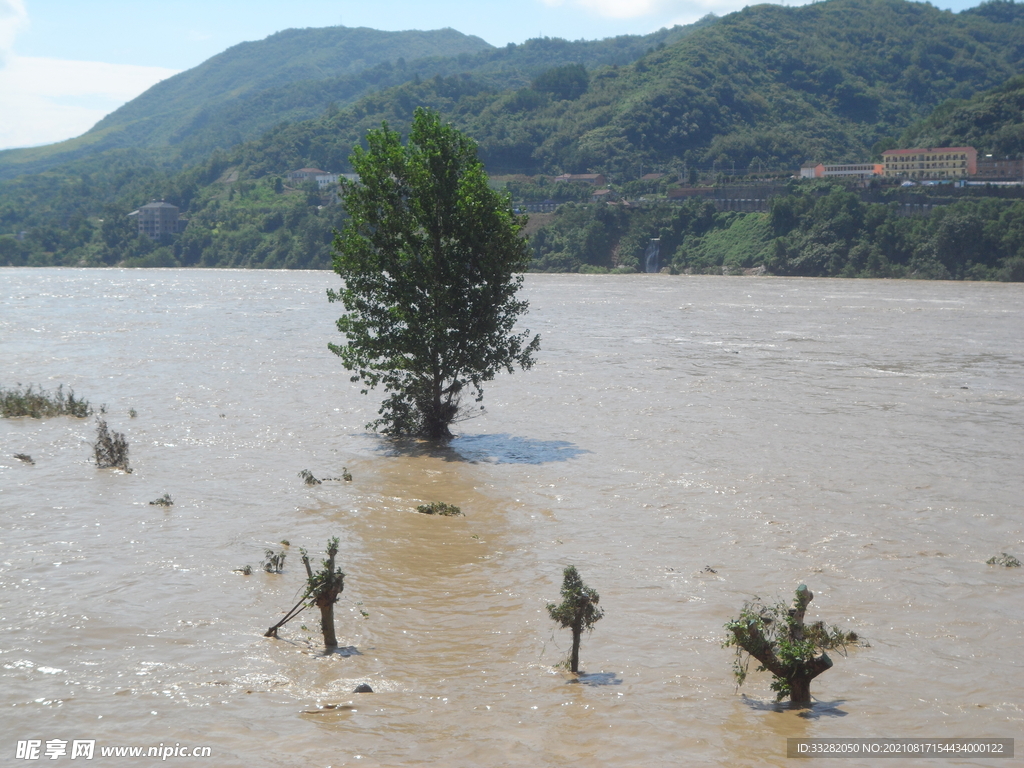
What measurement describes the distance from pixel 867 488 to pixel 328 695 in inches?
497

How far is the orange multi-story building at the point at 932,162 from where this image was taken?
13750 cm

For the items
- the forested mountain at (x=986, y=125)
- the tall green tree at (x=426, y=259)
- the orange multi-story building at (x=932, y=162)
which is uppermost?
the forested mountain at (x=986, y=125)

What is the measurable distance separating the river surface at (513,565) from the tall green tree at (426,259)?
2.12 m

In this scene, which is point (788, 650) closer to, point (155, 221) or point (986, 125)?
point (986, 125)

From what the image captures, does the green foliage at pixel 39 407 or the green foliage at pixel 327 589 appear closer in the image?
the green foliage at pixel 327 589

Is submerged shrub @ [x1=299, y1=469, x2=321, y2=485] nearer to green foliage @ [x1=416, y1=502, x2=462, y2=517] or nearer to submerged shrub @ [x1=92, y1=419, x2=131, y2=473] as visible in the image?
green foliage @ [x1=416, y1=502, x2=462, y2=517]

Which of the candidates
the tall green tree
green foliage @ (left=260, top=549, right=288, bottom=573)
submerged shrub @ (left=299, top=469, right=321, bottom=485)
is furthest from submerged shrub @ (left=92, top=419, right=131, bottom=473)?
green foliage @ (left=260, top=549, right=288, bottom=573)

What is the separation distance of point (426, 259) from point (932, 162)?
141 meters

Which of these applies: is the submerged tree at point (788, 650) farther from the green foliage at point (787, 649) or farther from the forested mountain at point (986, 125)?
the forested mountain at point (986, 125)

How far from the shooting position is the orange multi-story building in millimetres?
137500

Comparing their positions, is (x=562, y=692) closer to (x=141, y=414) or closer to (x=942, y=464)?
(x=942, y=464)

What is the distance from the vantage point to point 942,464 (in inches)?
805

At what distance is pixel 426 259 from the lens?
2205cm

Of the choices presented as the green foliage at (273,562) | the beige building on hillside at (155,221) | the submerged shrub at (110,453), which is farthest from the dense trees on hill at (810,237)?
the green foliage at (273,562)
